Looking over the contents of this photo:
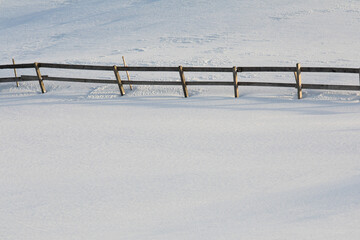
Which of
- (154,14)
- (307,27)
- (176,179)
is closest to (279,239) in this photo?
(176,179)

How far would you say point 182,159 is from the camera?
9586mm

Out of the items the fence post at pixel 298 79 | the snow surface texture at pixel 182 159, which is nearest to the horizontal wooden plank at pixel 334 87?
the fence post at pixel 298 79

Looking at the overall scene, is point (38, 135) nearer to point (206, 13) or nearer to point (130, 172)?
point (130, 172)

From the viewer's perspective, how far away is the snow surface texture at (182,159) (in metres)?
6.98

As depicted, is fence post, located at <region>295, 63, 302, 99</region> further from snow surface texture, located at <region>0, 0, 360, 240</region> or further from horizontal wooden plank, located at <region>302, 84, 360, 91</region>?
snow surface texture, located at <region>0, 0, 360, 240</region>

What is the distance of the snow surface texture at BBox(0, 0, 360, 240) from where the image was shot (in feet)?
22.9

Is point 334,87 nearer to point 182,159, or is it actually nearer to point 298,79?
point 298,79

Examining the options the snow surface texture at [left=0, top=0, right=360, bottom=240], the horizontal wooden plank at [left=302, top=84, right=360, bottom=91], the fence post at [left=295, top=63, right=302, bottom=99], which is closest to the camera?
the snow surface texture at [left=0, top=0, right=360, bottom=240]

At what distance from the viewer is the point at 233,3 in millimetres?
39688

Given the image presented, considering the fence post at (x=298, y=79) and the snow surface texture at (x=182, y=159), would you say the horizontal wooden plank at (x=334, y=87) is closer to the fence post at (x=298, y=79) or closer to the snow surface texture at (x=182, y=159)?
the fence post at (x=298, y=79)

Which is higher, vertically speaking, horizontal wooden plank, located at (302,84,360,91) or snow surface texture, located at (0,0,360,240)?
horizontal wooden plank, located at (302,84,360,91)

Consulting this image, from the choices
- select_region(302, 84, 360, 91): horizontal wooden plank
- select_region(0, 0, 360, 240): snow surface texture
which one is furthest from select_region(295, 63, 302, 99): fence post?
select_region(0, 0, 360, 240): snow surface texture

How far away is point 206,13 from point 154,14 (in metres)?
4.37

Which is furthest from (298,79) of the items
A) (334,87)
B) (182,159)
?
(182,159)
